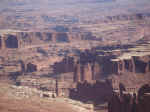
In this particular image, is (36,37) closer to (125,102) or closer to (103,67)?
(103,67)

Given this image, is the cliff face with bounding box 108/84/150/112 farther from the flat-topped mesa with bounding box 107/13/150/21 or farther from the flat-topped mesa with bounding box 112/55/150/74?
the flat-topped mesa with bounding box 107/13/150/21

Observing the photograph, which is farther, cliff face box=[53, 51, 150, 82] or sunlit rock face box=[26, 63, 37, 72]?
sunlit rock face box=[26, 63, 37, 72]

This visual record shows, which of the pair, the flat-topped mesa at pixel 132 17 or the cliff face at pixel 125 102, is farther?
the flat-topped mesa at pixel 132 17

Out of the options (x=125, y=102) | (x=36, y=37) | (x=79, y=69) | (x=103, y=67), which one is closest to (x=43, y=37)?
(x=36, y=37)

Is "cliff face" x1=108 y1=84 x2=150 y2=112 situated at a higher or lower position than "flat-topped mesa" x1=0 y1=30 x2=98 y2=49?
lower

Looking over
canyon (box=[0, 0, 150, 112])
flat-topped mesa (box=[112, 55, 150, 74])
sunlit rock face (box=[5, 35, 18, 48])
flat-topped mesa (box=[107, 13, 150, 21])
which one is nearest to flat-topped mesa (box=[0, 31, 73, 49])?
canyon (box=[0, 0, 150, 112])

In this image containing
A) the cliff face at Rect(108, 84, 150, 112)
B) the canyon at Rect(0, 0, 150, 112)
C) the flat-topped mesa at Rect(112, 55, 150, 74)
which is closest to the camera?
the cliff face at Rect(108, 84, 150, 112)

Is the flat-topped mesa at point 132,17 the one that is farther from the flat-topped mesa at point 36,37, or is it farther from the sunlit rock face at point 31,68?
the sunlit rock face at point 31,68

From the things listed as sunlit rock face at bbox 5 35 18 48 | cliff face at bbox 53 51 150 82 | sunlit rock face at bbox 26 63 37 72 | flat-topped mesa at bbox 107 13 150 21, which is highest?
flat-topped mesa at bbox 107 13 150 21

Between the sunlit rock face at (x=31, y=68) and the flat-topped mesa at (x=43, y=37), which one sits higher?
the flat-topped mesa at (x=43, y=37)

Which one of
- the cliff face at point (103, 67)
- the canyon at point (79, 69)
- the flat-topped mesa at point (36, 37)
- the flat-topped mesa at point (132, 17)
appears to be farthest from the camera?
the flat-topped mesa at point (132, 17)

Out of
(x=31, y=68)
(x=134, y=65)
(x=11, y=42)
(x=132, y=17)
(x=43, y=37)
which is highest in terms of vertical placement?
(x=132, y=17)

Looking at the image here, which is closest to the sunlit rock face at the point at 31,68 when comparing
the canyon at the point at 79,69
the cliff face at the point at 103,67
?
the canyon at the point at 79,69

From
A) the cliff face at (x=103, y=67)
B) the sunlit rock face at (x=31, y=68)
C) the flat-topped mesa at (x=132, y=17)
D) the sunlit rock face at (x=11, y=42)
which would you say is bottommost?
the sunlit rock face at (x=31, y=68)
